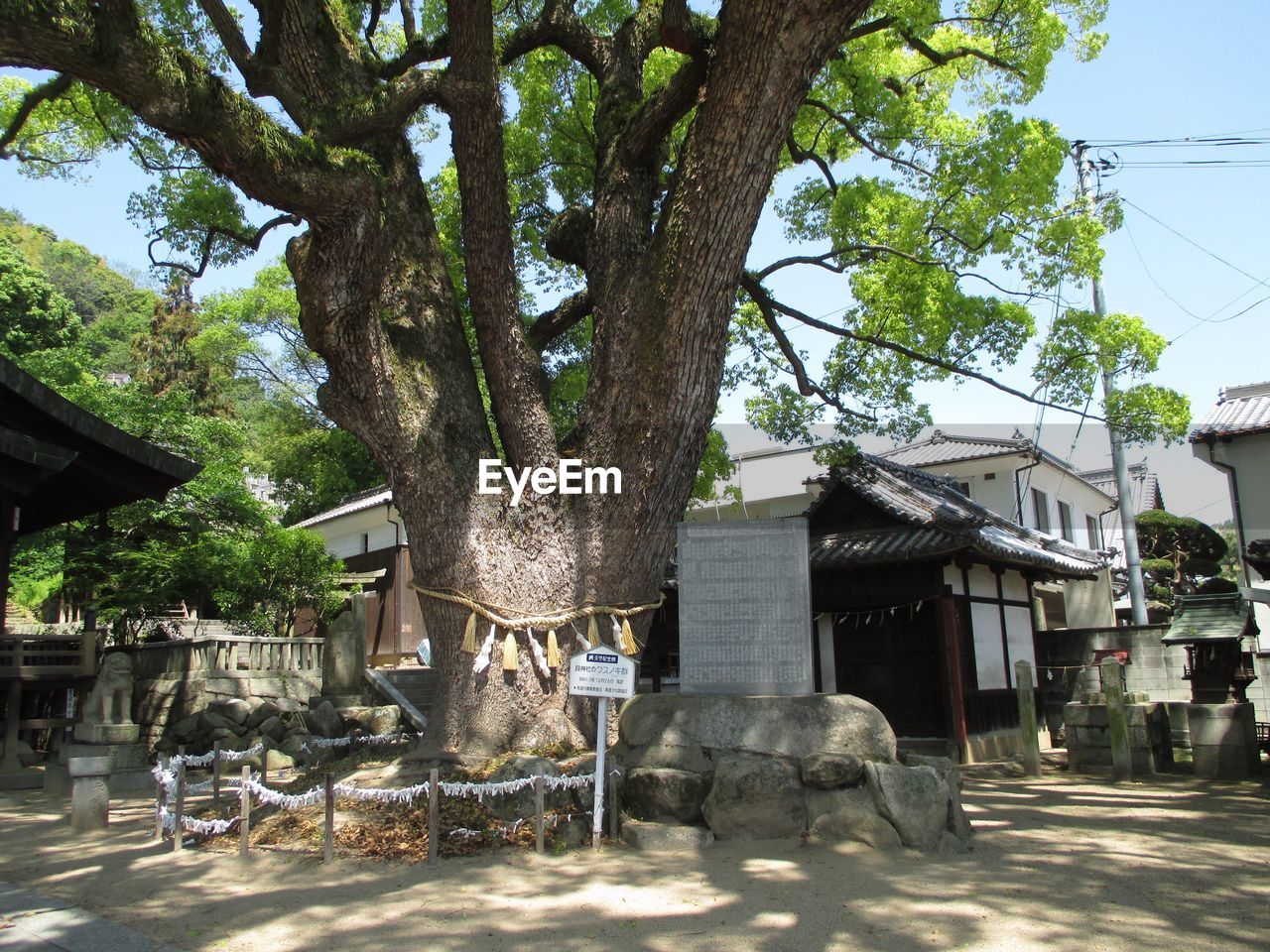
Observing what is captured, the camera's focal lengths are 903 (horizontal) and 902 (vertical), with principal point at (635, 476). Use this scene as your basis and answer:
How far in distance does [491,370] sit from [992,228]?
285 inches

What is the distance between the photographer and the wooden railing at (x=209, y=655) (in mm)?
14266

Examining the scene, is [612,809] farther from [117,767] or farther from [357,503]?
[357,503]

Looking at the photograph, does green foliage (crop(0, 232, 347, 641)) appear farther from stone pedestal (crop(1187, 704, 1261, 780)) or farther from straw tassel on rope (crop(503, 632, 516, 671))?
stone pedestal (crop(1187, 704, 1261, 780))

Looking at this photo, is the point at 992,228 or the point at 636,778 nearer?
the point at 636,778

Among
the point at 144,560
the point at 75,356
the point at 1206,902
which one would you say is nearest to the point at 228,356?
the point at 75,356

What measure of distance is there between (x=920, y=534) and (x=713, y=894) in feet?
31.4

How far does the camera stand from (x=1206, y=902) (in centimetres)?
547

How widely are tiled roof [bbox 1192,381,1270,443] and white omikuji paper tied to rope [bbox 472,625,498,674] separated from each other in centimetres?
1372

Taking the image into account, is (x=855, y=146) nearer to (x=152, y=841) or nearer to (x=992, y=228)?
(x=992, y=228)

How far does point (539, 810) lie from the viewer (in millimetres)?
6719

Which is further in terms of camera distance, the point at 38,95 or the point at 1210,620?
the point at 1210,620

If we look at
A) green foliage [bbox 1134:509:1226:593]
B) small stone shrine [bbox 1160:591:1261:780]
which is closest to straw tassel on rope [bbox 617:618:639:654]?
small stone shrine [bbox 1160:591:1261:780]

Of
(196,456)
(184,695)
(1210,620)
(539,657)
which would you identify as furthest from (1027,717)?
(196,456)

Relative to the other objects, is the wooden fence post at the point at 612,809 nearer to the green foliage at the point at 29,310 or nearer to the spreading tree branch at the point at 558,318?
the spreading tree branch at the point at 558,318
